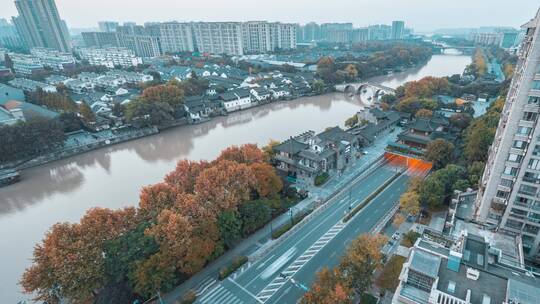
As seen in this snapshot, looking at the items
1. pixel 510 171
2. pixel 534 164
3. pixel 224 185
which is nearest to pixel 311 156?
pixel 224 185

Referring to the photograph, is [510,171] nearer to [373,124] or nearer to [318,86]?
[373,124]

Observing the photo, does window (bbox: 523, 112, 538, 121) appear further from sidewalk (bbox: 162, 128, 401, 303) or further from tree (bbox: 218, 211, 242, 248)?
tree (bbox: 218, 211, 242, 248)

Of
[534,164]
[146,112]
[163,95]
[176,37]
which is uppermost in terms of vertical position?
[176,37]

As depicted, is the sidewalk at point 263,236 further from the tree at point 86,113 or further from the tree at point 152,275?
the tree at point 86,113

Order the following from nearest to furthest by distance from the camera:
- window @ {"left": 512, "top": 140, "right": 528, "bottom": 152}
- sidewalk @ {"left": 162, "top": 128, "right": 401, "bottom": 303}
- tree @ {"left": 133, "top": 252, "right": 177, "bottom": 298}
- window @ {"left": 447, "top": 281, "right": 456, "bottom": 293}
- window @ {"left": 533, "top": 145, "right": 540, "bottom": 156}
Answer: window @ {"left": 447, "top": 281, "right": 456, "bottom": 293}, tree @ {"left": 133, "top": 252, "right": 177, "bottom": 298}, window @ {"left": 533, "top": 145, "right": 540, "bottom": 156}, window @ {"left": 512, "top": 140, "right": 528, "bottom": 152}, sidewalk @ {"left": 162, "top": 128, "right": 401, "bottom": 303}

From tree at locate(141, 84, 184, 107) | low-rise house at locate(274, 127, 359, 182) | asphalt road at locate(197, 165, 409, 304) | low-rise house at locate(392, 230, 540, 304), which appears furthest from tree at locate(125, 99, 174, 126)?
low-rise house at locate(392, 230, 540, 304)

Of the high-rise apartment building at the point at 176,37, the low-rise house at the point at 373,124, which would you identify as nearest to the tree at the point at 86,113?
the low-rise house at the point at 373,124

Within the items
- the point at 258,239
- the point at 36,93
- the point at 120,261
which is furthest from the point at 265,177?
the point at 36,93
